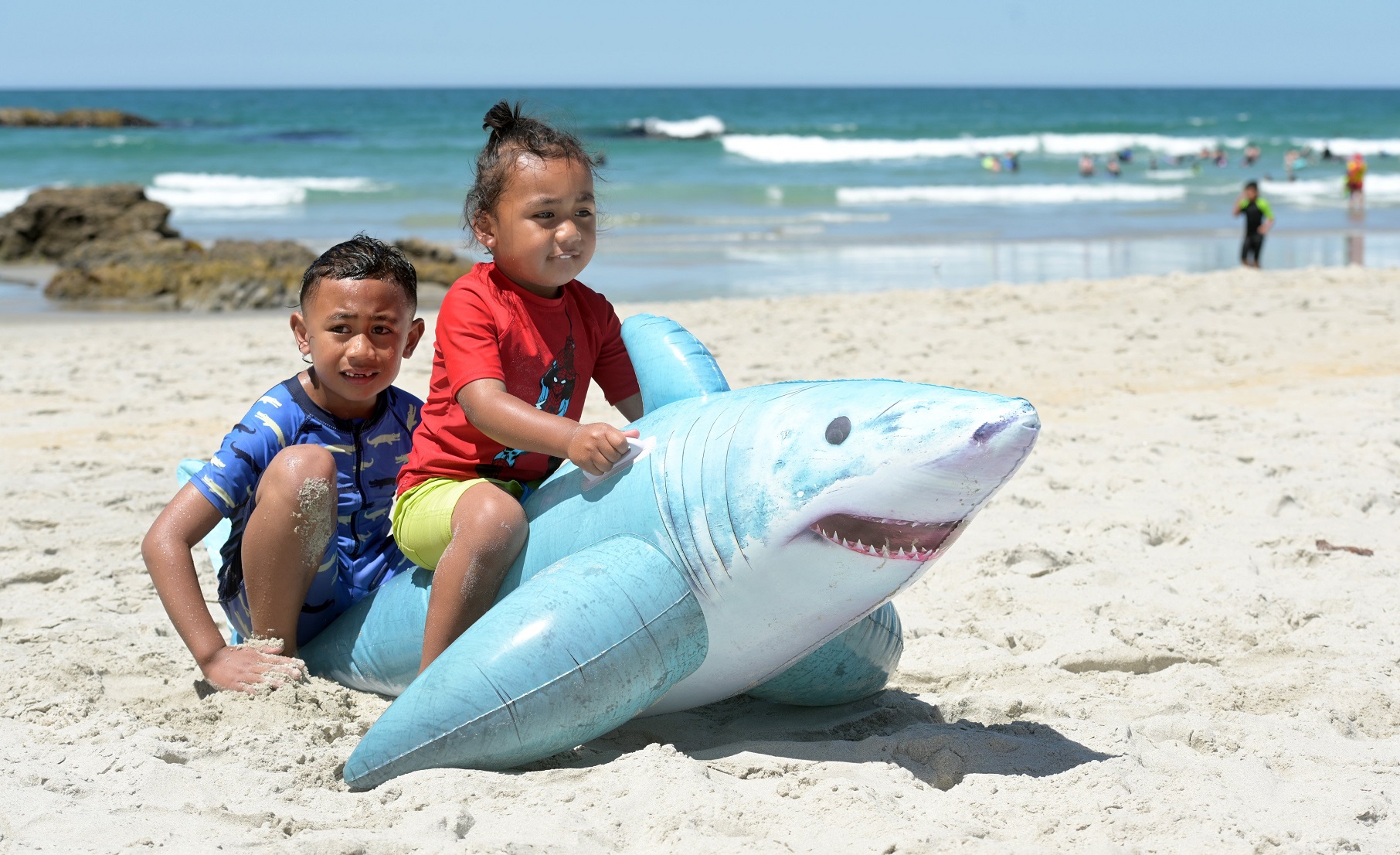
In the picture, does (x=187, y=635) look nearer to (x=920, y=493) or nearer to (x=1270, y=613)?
(x=920, y=493)

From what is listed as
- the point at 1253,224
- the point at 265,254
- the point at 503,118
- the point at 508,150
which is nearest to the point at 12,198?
the point at 265,254

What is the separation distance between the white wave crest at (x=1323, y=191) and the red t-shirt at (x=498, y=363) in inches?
919

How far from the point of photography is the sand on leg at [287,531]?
2840mm

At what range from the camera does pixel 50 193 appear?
16.2m

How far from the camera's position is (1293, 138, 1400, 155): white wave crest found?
128ft

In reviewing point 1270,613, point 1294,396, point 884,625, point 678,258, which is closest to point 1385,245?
point 678,258

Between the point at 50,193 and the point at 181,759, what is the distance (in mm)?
15889

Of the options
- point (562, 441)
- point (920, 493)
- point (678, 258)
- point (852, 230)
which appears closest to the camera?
point (920, 493)

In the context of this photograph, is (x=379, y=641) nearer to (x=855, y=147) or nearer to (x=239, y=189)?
(x=239, y=189)

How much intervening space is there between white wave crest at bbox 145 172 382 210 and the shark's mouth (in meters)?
23.8

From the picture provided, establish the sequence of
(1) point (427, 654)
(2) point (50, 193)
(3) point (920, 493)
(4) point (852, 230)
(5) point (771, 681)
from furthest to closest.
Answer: (4) point (852, 230)
(2) point (50, 193)
(5) point (771, 681)
(1) point (427, 654)
(3) point (920, 493)

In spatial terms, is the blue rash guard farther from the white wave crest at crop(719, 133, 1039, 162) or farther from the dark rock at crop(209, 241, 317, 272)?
the white wave crest at crop(719, 133, 1039, 162)

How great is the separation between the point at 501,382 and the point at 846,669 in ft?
3.68

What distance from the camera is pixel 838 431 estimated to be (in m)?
2.47
